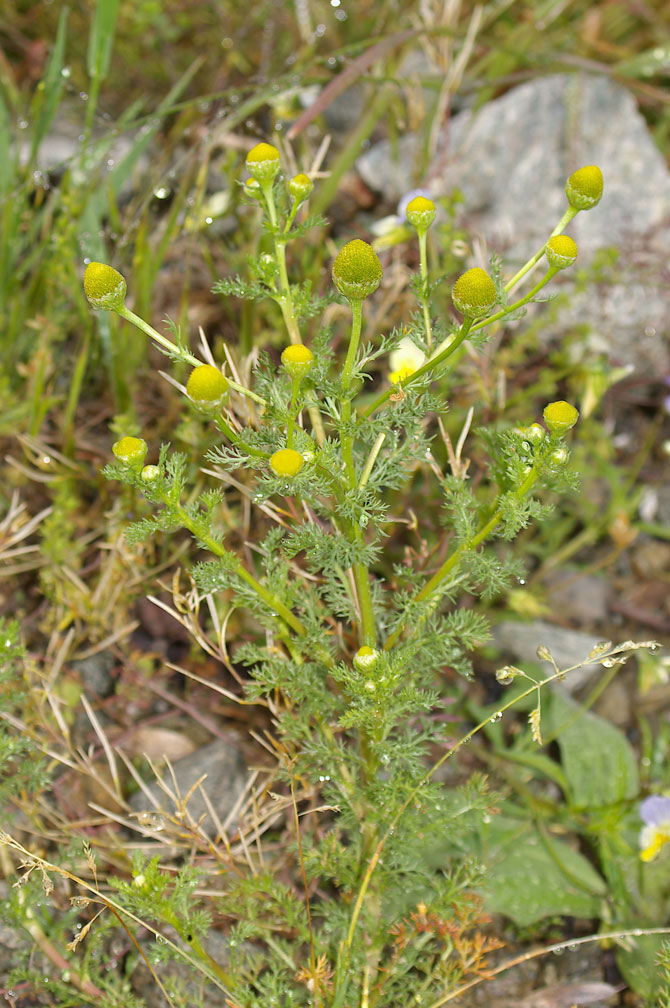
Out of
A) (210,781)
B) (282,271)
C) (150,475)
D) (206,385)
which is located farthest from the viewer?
(210,781)

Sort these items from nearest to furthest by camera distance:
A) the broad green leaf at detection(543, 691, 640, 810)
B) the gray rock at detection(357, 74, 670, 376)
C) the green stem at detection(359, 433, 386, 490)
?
the green stem at detection(359, 433, 386, 490) → the broad green leaf at detection(543, 691, 640, 810) → the gray rock at detection(357, 74, 670, 376)

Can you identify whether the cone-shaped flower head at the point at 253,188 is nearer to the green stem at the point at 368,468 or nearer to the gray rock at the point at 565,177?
the green stem at the point at 368,468

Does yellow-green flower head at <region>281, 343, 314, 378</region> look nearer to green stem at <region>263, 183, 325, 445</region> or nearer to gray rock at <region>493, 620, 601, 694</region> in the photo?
green stem at <region>263, 183, 325, 445</region>

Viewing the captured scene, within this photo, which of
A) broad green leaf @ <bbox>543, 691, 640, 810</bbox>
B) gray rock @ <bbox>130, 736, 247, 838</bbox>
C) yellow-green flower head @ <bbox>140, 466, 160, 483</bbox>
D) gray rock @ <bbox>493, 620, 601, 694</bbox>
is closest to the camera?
yellow-green flower head @ <bbox>140, 466, 160, 483</bbox>

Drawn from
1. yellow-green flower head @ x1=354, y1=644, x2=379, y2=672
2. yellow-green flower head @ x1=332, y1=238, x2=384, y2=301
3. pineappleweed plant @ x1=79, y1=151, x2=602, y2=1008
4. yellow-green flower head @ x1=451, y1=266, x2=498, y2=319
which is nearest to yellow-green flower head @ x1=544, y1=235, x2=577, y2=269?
pineappleweed plant @ x1=79, y1=151, x2=602, y2=1008

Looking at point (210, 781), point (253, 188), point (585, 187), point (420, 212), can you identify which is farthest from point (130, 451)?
point (210, 781)

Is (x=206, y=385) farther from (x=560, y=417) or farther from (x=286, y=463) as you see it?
(x=560, y=417)

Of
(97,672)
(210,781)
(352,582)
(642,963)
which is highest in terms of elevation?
(352,582)
